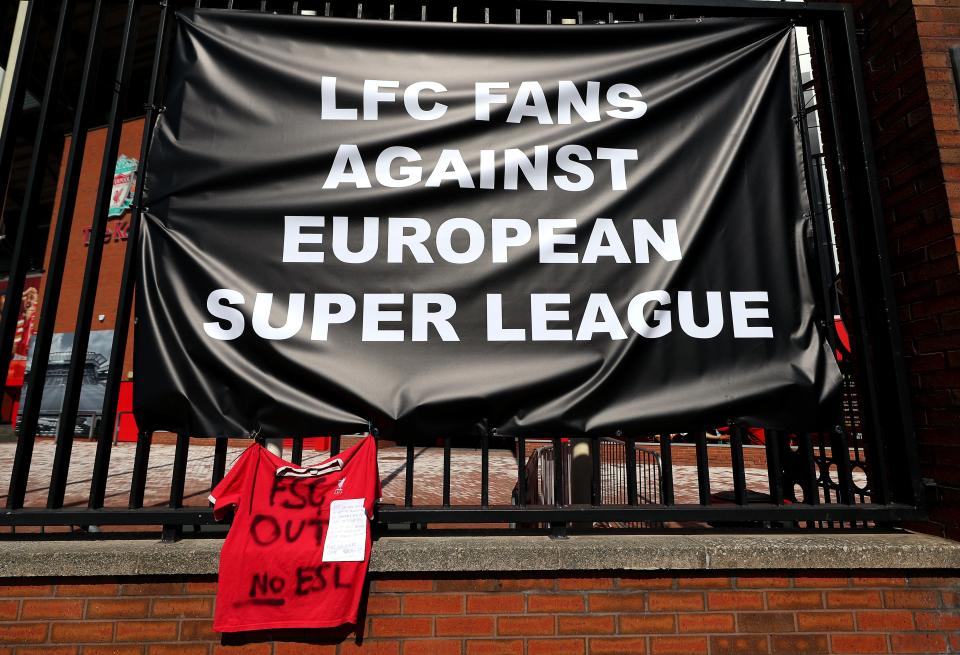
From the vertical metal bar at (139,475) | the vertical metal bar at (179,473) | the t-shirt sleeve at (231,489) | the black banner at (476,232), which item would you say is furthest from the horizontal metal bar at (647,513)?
the vertical metal bar at (139,475)

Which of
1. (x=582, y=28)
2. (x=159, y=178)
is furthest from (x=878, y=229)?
(x=159, y=178)

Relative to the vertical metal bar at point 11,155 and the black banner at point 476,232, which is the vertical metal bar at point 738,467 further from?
the vertical metal bar at point 11,155

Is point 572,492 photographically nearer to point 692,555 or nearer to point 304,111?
point 692,555

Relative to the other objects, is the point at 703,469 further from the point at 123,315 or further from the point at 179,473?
the point at 123,315

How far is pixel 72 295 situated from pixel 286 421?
1962 centimetres

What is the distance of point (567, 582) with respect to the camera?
2283 millimetres

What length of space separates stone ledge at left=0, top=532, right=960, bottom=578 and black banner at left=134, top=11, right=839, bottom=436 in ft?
1.66

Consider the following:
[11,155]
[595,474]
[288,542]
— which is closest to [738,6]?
[595,474]

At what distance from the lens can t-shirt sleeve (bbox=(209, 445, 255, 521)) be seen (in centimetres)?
228

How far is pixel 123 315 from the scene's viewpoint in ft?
8.18

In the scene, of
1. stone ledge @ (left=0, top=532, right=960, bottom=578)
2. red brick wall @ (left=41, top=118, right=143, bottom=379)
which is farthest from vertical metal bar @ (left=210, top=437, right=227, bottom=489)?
red brick wall @ (left=41, top=118, right=143, bottom=379)

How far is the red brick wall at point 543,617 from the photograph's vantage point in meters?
2.20

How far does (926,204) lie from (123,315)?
3922 millimetres

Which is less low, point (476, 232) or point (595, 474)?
point (476, 232)
